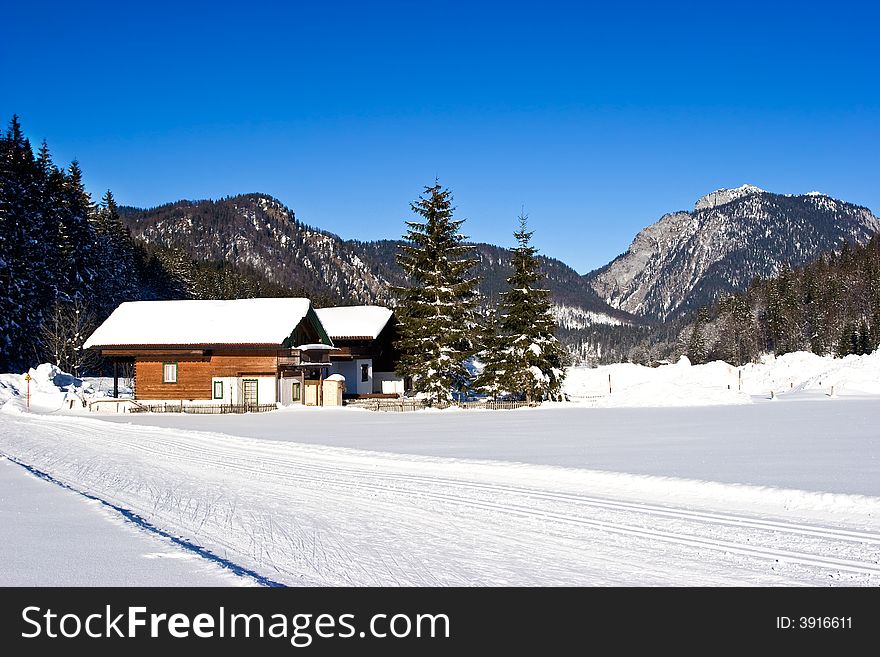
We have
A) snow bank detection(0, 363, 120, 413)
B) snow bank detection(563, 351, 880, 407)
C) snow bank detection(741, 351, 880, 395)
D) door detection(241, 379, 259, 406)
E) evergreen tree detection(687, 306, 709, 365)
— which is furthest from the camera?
evergreen tree detection(687, 306, 709, 365)

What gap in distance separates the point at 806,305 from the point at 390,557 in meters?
120

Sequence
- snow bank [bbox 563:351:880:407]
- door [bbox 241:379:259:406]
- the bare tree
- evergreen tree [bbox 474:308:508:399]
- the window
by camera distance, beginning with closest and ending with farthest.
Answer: evergreen tree [bbox 474:308:508:399] → snow bank [bbox 563:351:880:407] → door [bbox 241:379:259:406] → the window → the bare tree

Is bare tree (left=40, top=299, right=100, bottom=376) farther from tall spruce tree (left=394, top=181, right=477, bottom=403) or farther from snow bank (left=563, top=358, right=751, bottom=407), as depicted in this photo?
snow bank (left=563, top=358, right=751, bottom=407)

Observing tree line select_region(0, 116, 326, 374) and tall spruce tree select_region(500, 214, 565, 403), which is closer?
tall spruce tree select_region(500, 214, 565, 403)

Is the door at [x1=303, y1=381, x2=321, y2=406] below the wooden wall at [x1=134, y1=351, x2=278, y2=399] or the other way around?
below

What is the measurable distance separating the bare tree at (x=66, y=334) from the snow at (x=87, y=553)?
4932 centimetres

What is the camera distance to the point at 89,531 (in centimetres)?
934

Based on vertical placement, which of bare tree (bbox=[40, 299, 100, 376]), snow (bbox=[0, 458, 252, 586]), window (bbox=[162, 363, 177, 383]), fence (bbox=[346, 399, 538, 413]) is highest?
bare tree (bbox=[40, 299, 100, 376])

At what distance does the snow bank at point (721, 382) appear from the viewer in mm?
44875

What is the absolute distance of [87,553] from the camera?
802 cm

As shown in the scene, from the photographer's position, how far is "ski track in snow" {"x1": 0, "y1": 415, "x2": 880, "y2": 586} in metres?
7.62

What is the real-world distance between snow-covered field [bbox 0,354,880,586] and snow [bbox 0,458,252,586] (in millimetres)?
205

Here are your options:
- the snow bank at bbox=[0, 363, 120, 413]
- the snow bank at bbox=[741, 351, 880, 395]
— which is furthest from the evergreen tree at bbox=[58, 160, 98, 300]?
the snow bank at bbox=[741, 351, 880, 395]

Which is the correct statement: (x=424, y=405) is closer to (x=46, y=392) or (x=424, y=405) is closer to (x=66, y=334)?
(x=46, y=392)
